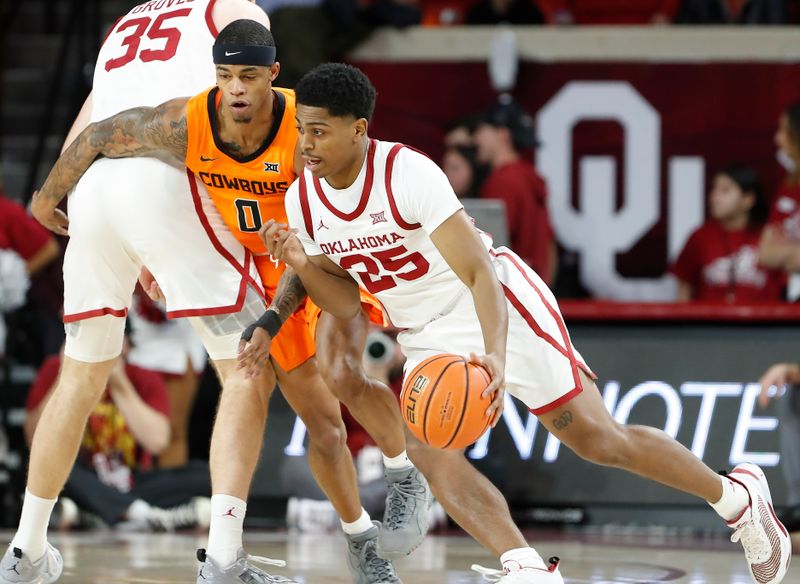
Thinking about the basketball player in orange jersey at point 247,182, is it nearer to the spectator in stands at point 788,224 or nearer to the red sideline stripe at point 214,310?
the red sideline stripe at point 214,310

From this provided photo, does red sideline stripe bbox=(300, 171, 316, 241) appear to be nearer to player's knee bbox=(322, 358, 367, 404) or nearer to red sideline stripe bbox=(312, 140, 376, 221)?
red sideline stripe bbox=(312, 140, 376, 221)

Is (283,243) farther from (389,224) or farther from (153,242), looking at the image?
(153,242)

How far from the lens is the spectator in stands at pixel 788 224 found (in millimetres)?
8820

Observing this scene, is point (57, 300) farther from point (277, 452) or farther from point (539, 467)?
point (539, 467)

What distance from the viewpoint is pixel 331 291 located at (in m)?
5.21

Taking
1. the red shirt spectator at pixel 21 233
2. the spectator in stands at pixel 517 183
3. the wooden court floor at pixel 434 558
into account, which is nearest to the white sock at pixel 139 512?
the wooden court floor at pixel 434 558

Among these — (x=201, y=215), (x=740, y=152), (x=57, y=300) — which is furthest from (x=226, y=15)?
(x=740, y=152)

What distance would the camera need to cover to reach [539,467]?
26.8 ft

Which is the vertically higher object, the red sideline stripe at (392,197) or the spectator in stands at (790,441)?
the red sideline stripe at (392,197)

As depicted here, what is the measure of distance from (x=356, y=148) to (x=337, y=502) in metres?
1.39

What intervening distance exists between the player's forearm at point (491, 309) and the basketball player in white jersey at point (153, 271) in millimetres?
924

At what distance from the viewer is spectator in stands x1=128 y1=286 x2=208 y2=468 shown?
29.1ft

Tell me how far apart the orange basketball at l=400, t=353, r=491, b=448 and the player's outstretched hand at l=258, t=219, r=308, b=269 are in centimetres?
59

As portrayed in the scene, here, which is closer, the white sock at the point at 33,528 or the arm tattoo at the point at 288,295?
the arm tattoo at the point at 288,295
